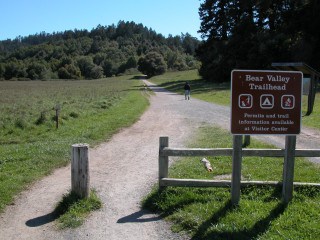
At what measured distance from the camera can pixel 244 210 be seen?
6379 millimetres

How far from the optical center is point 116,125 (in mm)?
17406

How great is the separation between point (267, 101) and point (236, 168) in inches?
47.3

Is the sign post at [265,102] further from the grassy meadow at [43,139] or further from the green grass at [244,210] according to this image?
the grassy meadow at [43,139]

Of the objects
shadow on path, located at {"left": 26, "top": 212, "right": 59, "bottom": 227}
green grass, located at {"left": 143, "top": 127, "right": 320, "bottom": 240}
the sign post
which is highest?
the sign post

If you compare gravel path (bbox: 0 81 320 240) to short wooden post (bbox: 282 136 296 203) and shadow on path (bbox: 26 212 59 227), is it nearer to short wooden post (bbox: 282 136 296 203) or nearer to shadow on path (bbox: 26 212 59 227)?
shadow on path (bbox: 26 212 59 227)

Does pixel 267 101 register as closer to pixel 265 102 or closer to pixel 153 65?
pixel 265 102

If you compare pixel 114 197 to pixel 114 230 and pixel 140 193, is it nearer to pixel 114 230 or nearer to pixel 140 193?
pixel 140 193

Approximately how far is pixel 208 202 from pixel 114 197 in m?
1.85

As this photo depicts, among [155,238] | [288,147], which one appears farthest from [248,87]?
[155,238]

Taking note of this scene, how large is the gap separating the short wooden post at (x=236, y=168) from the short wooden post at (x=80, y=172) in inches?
102

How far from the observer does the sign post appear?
6355mm

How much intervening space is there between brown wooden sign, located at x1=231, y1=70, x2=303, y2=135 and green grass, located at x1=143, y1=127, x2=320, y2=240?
1.24 meters

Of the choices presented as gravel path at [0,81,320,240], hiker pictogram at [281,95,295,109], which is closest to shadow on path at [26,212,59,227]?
gravel path at [0,81,320,240]

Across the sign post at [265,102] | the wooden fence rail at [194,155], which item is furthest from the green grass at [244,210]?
the sign post at [265,102]
